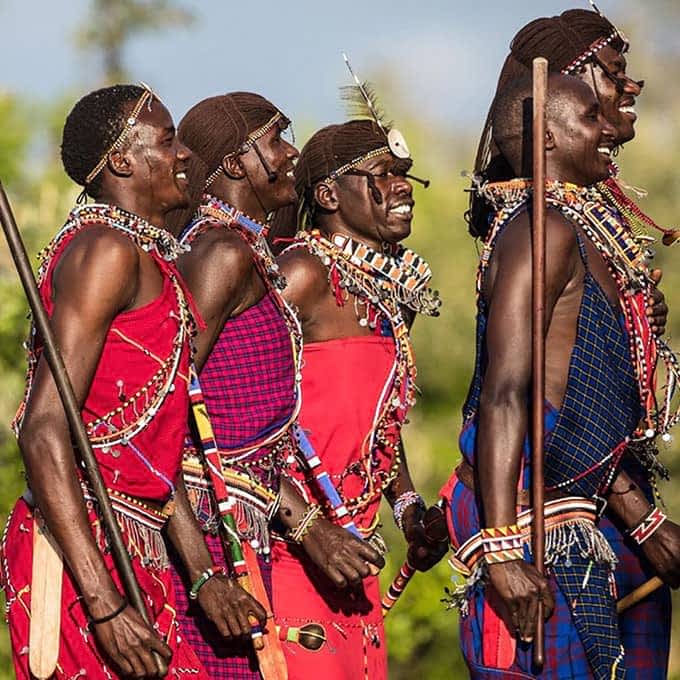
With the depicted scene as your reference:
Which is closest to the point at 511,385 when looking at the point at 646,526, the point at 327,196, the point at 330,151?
the point at 646,526

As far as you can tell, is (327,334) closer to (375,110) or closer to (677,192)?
(375,110)

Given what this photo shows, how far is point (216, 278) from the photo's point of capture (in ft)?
20.6

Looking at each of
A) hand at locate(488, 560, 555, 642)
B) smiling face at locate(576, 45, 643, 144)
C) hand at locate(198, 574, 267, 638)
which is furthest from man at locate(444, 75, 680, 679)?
hand at locate(198, 574, 267, 638)

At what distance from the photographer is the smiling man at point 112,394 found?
505 centimetres

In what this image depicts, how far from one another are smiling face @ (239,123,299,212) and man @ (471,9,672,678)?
742 mm

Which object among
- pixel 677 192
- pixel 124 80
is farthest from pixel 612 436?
pixel 124 80

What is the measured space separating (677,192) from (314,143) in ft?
47.2

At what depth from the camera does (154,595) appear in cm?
546

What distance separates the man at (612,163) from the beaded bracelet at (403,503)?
1231 mm

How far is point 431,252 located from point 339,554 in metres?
17.3

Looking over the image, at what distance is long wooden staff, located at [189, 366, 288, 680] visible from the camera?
589 cm

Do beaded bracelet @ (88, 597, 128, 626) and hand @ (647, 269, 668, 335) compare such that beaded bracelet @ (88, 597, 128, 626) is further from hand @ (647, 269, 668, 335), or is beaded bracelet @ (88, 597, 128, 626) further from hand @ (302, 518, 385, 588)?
hand @ (647, 269, 668, 335)

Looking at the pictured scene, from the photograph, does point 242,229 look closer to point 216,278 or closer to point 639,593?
point 216,278

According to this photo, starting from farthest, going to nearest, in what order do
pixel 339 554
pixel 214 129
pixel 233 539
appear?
pixel 214 129, pixel 339 554, pixel 233 539
